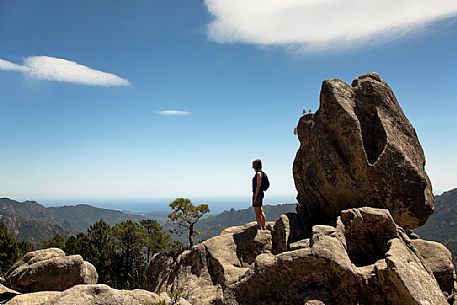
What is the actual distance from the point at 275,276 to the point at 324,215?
9.18 metres

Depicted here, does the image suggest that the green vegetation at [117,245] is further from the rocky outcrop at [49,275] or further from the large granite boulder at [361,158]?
the large granite boulder at [361,158]

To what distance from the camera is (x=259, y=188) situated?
22422 mm

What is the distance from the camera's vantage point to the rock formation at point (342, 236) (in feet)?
45.3

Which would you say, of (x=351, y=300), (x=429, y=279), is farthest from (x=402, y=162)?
(x=351, y=300)

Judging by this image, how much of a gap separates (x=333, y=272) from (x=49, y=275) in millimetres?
20634

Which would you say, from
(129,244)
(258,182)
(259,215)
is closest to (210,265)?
(259,215)

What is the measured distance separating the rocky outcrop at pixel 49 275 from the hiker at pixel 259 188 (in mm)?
13866

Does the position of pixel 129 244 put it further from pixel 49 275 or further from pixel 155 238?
pixel 49 275

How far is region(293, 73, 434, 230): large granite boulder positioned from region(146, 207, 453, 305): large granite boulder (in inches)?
146

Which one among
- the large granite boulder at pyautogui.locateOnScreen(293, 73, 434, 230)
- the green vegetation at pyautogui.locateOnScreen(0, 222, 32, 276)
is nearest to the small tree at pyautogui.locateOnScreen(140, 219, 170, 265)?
the green vegetation at pyautogui.locateOnScreen(0, 222, 32, 276)

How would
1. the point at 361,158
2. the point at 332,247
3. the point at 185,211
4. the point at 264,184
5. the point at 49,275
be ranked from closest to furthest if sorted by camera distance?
the point at 332,247
the point at 361,158
the point at 264,184
the point at 49,275
the point at 185,211

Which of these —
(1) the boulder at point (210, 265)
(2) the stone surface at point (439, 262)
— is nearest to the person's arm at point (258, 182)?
(1) the boulder at point (210, 265)

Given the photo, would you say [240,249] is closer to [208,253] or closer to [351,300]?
[208,253]

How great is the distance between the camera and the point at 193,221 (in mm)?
45406
